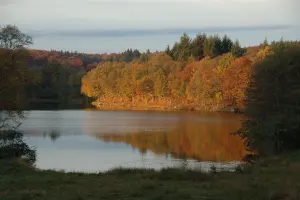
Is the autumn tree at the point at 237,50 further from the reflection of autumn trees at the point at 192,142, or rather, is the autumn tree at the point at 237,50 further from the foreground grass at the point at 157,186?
the foreground grass at the point at 157,186

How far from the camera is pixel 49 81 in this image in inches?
5910

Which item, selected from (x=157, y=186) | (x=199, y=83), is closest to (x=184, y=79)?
(x=199, y=83)

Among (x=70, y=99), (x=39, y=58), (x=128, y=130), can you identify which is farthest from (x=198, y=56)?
(x=39, y=58)

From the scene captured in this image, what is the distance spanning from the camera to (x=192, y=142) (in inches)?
1656

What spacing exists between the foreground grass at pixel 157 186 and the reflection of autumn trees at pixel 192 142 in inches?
566

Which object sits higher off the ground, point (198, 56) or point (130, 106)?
point (198, 56)

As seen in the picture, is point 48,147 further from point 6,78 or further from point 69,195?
point 69,195

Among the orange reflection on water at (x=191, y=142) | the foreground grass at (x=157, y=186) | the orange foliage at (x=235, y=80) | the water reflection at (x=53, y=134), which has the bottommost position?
the orange reflection on water at (x=191, y=142)

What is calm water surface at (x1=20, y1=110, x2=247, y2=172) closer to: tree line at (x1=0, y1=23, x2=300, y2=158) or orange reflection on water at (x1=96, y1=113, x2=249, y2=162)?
Answer: orange reflection on water at (x1=96, y1=113, x2=249, y2=162)

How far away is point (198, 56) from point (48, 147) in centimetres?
9483

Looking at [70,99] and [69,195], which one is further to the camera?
[70,99]

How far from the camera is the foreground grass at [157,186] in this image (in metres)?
12.6

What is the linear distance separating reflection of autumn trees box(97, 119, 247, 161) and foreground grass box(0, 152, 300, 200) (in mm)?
14383

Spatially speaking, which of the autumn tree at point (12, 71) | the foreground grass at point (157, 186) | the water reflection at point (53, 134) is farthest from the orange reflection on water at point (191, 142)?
the foreground grass at point (157, 186)
